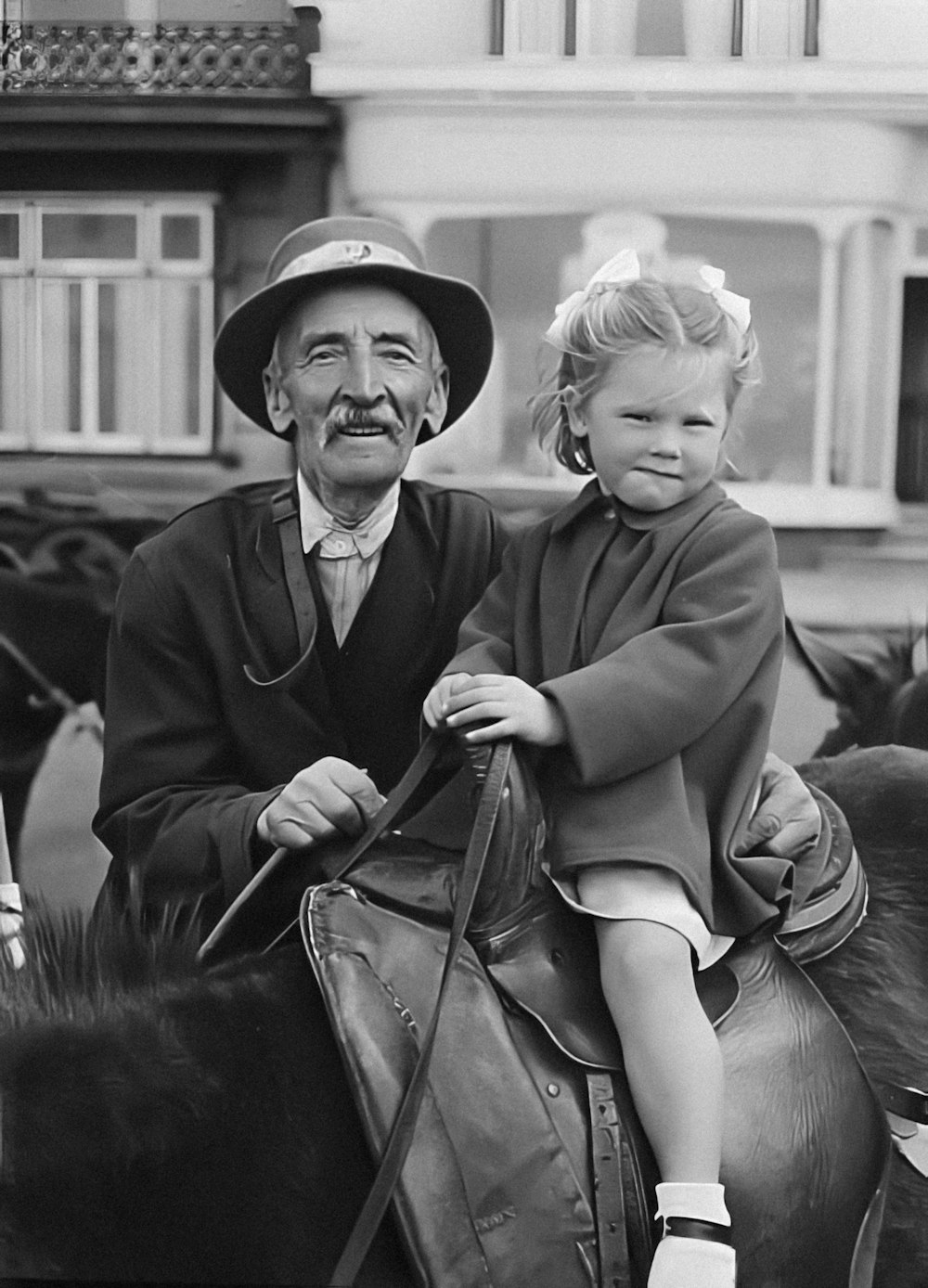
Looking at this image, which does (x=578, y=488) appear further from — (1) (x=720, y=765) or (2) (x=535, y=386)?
(1) (x=720, y=765)

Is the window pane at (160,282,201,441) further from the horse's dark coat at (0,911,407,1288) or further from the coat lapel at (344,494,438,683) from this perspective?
the horse's dark coat at (0,911,407,1288)

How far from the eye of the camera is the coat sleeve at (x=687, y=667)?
1887mm

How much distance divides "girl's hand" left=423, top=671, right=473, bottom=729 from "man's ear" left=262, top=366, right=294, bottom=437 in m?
0.48

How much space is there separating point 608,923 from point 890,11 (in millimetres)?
1290

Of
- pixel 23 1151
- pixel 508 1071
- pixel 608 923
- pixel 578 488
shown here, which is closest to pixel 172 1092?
pixel 23 1151

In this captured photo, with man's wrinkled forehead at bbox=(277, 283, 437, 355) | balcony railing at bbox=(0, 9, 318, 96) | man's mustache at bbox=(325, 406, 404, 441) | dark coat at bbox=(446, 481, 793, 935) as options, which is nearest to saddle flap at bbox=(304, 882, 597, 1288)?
dark coat at bbox=(446, 481, 793, 935)

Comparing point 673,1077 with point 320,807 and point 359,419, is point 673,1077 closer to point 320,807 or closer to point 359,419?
point 320,807

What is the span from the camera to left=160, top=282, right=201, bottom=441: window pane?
218 centimetres

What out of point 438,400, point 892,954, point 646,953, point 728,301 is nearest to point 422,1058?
point 646,953

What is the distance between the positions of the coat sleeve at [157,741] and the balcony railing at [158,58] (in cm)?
66

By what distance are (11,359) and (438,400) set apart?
61 cm

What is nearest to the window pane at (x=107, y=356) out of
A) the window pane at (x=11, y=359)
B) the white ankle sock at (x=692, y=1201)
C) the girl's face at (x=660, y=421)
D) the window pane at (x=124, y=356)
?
the window pane at (x=124, y=356)

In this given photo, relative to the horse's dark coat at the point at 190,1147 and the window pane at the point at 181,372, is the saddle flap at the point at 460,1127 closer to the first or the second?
the horse's dark coat at the point at 190,1147

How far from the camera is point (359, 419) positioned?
2170mm
